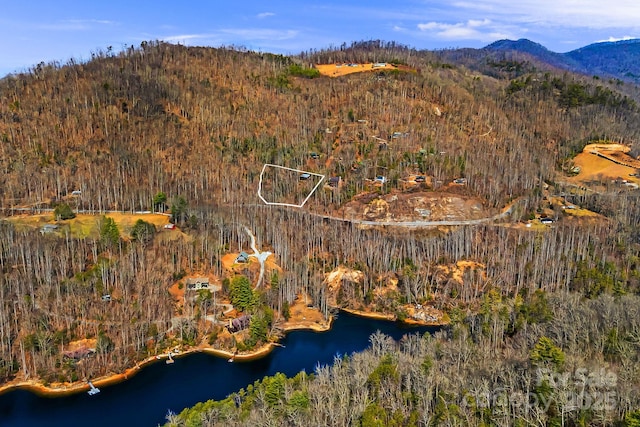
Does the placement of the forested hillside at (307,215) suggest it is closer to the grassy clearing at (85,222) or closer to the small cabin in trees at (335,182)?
the grassy clearing at (85,222)

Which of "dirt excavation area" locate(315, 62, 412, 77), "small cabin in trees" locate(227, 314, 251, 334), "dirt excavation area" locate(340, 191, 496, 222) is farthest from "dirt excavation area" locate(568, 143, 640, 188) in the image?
"small cabin in trees" locate(227, 314, 251, 334)

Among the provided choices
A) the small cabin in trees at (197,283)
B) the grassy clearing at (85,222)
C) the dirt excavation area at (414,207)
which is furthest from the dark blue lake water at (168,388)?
the dirt excavation area at (414,207)

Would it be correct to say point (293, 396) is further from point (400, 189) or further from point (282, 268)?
point (400, 189)

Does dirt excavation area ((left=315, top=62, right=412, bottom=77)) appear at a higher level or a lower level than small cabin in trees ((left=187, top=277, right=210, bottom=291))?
higher

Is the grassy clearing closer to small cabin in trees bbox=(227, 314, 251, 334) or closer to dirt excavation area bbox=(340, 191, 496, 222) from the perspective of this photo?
small cabin in trees bbox=(227, 314, 251, 334)

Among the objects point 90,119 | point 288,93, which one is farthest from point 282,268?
point 288,93

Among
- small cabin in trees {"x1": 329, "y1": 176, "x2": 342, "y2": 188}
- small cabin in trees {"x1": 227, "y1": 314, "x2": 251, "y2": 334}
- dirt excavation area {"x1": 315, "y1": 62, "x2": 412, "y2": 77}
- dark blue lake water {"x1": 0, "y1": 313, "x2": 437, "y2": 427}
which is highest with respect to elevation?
dirt excavation area {"x1": 315, "y1": 62, "x2": 412, "y2": 77}
